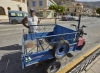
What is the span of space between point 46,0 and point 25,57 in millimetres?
32715

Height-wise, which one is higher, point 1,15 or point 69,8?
point 69,8

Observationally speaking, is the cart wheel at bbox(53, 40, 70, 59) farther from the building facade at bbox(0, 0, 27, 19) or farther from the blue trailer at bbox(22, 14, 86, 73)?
the building facade at bbox(0, 0, 27, 19)

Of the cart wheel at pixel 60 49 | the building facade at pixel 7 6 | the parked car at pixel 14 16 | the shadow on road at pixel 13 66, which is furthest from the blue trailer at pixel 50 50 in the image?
the building facade at pixel 7 6

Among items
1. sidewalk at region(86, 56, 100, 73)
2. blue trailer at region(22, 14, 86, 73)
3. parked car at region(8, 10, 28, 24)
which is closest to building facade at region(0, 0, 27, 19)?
parked car at region(8, 10, 28, 24)

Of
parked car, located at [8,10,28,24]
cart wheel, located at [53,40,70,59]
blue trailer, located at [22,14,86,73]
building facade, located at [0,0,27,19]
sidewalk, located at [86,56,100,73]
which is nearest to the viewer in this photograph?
blue trailer, located at [22,14,86,73]

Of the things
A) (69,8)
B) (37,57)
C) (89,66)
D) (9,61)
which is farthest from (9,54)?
(69,8)

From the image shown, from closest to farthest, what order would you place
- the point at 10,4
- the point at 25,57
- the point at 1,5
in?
the point at 25,57 < the point at 1,5 < the point at 10,4

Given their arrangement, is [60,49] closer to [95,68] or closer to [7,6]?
[95,68]

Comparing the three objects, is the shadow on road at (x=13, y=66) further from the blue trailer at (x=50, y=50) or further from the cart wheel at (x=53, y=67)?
the blue trailer at (x=50, y=50)

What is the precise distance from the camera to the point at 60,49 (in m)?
2.79

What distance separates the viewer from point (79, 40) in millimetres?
3393

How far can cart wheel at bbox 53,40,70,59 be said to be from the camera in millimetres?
2541

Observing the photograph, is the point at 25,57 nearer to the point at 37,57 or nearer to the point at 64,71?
the point at 37,57

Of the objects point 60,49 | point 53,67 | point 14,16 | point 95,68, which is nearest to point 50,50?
point 60,49
